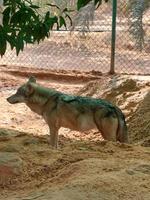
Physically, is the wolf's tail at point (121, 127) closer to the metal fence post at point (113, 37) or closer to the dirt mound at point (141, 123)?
the dirt mound at point (141, 123)

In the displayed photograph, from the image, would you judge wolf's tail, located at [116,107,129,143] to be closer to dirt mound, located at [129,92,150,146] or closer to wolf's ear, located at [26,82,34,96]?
dirt mound, located at [129,92,150,146]

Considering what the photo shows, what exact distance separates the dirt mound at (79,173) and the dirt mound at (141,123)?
2202mm

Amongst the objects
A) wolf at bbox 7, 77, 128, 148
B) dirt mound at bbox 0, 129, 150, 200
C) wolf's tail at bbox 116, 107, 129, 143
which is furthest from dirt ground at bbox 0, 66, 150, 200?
wolf at bbox 7, 77, 128, 148

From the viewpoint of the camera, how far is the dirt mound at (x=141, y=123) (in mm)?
7902

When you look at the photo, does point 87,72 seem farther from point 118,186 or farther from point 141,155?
point 118,186

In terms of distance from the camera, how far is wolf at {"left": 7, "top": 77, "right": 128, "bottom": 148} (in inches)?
277

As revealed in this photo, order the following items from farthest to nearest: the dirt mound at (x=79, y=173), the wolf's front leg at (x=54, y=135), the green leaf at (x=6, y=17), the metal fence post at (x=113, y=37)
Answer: the metal fence post at (x=113, y=37) → the wolf's front leg at (x=54, y=135) → the green leaf at (x=6, y=17) → the dirt mound at (x=79, y=173)

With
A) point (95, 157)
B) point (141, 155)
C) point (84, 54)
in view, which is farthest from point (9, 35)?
point (84, 54)

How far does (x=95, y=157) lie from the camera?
197 inches

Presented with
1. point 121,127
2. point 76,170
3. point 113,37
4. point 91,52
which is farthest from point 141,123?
point 91,52

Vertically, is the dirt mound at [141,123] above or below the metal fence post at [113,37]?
below

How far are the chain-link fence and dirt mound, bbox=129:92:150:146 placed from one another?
5.48 metres

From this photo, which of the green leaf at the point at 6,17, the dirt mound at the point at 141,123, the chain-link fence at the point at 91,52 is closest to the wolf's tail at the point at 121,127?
the dirt mound at the point at 141,123

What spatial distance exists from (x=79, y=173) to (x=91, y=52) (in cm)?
1214
